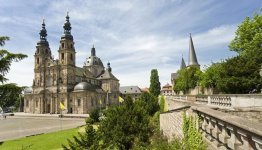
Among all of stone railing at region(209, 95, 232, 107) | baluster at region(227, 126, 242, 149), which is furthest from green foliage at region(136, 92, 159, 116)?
baluster at region(227, 126, 242, 149)

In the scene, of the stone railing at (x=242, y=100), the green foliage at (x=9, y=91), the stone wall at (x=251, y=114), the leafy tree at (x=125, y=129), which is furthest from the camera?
the leafy tree at (x=125, y=129)

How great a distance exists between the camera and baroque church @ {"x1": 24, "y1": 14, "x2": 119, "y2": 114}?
90.2 meters

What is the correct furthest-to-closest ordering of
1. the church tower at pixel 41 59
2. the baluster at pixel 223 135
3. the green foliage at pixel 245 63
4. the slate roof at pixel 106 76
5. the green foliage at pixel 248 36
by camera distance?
the slate roof at pixel 106 76, the church tower at pixel 41 59, the green foliage at pixel 248 36, the green foliage at pixel 245 63, the baluster at pixel 223 135

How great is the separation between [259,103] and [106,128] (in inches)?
562

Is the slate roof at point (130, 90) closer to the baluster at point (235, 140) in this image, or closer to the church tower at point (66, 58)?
the church tower at point (66, 58)

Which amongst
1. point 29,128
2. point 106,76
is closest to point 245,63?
point 29,128

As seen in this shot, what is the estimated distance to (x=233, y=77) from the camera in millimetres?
31859

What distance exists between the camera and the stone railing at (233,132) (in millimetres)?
4145

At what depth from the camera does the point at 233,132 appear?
5199mm

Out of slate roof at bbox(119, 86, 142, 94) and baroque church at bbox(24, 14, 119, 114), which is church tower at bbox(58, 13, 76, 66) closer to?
baroque church at bbox(24, 14, 119, 114)

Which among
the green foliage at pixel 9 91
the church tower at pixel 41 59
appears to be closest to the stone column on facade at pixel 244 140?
the green foliage at pixel 9 91

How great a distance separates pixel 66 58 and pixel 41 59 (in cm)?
1165

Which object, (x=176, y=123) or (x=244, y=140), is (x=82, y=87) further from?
(x=244, y=140)

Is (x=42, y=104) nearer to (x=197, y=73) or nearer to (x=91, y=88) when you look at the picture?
(x=91, y=88)
